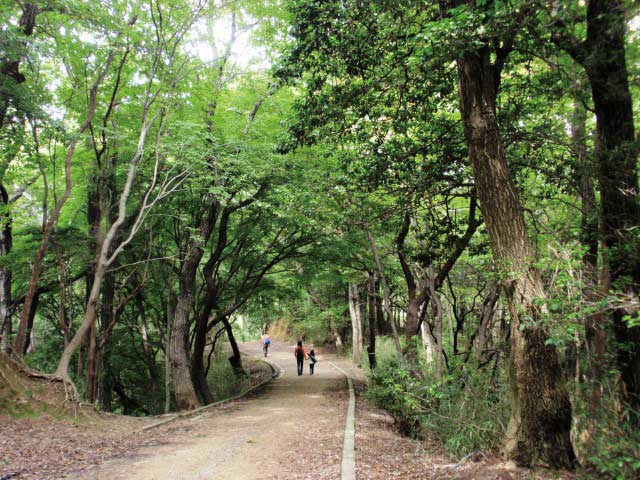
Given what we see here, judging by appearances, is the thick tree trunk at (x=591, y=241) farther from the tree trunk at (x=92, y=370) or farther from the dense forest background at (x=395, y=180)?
the tree trunk at (x=92, y=370)

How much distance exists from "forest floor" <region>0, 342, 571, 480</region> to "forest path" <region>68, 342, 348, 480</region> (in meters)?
0.02

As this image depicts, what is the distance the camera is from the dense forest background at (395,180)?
463 cm

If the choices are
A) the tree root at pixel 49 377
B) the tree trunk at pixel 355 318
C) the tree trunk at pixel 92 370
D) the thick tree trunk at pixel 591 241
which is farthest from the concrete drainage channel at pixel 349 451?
the tree trunk at pixel 355 318

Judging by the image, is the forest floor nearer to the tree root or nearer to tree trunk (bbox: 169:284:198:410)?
the tree root

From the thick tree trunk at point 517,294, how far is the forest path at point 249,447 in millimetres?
2495

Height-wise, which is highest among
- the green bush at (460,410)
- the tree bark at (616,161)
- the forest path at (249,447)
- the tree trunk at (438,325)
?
the tree bark at (616,161)

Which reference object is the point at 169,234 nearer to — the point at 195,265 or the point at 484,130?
the point at 195,265

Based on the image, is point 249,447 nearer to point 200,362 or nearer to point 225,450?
point 225,450

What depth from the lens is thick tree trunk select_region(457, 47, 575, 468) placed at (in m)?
4.55

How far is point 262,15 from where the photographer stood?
13.1 metres

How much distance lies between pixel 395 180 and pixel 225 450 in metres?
5.66

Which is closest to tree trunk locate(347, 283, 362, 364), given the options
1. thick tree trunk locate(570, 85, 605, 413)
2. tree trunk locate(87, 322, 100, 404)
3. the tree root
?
tree trunk locate(87, 322, 100, 404)

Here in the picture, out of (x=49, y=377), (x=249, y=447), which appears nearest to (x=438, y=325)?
(x=249, y=447)

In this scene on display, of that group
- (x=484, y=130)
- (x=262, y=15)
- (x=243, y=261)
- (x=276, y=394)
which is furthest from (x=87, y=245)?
(x=484, y=130)
